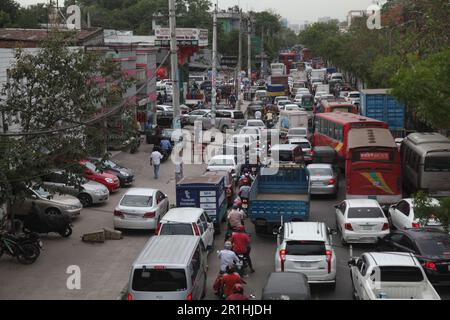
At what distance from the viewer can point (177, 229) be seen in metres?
19.7

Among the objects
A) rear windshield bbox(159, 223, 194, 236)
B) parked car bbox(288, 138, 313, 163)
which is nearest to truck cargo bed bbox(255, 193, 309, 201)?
rear windshield bbox(159, 223, 194, 236)

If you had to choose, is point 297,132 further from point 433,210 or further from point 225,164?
point 433,210

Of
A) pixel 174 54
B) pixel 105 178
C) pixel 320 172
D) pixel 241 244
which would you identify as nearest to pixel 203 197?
pixel 241 244

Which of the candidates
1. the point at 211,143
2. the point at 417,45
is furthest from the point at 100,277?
the point at 211,143

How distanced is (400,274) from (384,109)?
99.5 ft

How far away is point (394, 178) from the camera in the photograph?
25500 mm

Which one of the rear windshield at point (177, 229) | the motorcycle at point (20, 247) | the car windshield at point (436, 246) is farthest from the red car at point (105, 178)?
the car windshield at point (436, 246)

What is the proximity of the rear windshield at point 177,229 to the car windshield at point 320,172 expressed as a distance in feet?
35.9

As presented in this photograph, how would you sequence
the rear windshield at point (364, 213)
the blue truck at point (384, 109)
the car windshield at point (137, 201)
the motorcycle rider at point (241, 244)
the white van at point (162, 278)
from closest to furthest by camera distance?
1. the white van at point (162, 278)
2. the motorcycle rider at point (241, 244)
3. the rear windshield at point (364, 213)
4. the car windshield at point (137, 201)
5. the blue truck at point (384, 109)

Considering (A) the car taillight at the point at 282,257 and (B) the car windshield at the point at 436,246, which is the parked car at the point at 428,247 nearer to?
(B) the car windshield at the point at 436,246

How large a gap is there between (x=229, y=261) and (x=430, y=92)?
5.87m

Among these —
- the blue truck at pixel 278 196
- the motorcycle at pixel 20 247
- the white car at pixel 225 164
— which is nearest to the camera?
the motorcycle at pixel 20 247

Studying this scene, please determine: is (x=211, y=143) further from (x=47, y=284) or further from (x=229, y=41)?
(x=229, y=41)

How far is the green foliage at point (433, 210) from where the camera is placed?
15820mm
